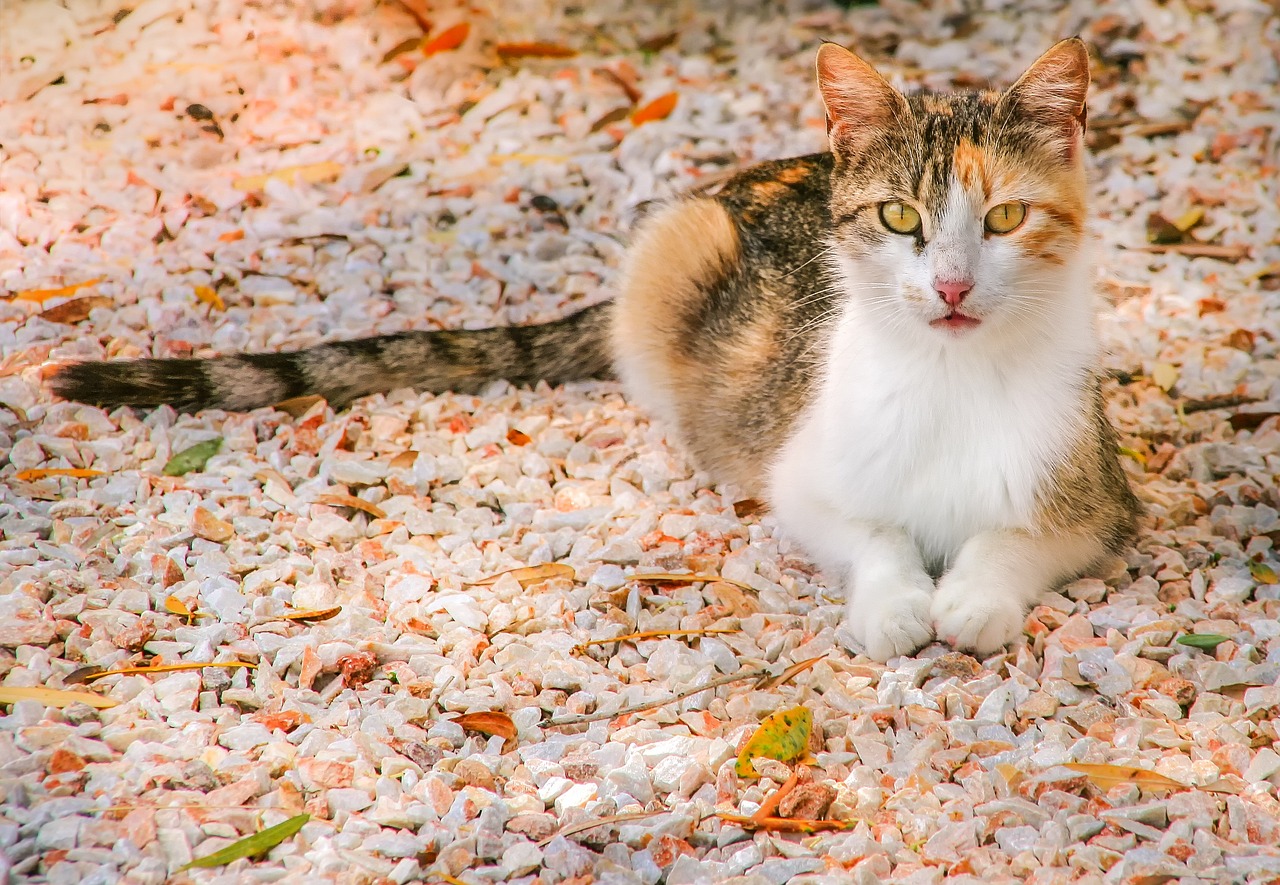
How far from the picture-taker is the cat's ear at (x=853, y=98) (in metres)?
3.09

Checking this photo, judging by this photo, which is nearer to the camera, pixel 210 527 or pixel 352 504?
pixel 210 527

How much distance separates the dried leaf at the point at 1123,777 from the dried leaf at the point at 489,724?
1.17 metres

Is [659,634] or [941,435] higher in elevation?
[941,435]

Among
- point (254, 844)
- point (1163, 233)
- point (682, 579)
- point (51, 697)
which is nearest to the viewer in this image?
point (254, 844)

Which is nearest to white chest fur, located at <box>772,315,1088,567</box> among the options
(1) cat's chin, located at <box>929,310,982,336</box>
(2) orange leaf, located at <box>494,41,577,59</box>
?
(1) cat's chin, located at <box>929,310,982,336</box>

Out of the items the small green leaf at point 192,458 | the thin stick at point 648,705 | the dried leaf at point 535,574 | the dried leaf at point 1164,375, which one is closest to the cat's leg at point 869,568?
the thin stick at point 648,705

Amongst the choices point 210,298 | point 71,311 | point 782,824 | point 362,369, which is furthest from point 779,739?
point 71,311

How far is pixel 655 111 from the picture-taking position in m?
5.78

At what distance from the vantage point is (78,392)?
3.78 meters

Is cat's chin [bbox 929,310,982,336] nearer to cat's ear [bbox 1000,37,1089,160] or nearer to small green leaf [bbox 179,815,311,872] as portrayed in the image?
cat's ear [bbox 1000,37,1089,160]

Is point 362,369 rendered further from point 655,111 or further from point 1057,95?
point 655,111

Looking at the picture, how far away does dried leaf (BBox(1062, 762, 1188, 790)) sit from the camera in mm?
2545

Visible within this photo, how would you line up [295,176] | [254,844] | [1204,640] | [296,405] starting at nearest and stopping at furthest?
[254,844] < [1204,640] < [296,405] < [295,176]

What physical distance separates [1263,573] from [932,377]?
3.62 ft
